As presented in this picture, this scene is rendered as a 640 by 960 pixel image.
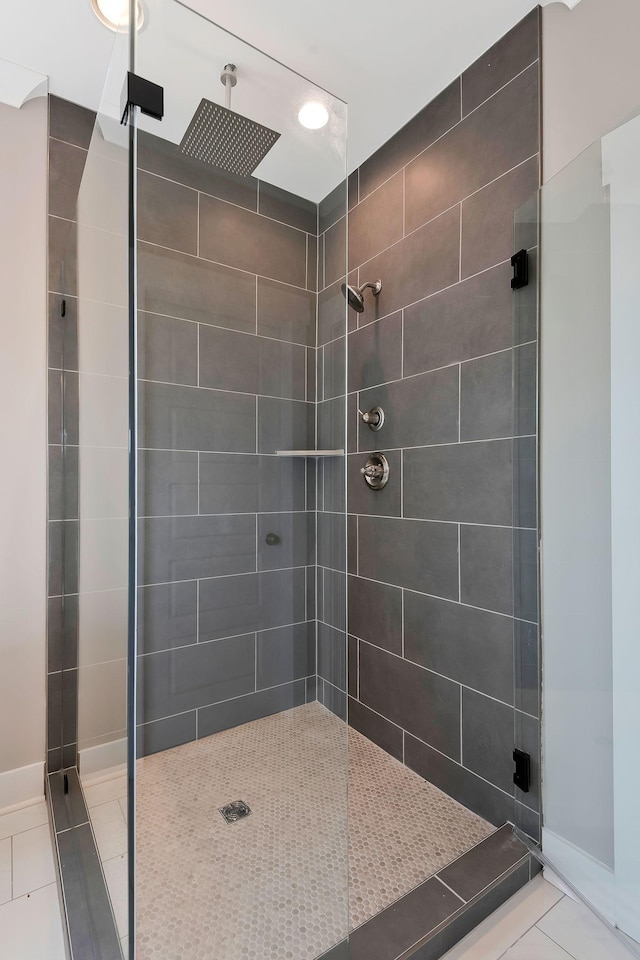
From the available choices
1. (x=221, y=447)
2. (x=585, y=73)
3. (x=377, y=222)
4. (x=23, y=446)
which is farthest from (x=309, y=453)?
(x=377, y=222)

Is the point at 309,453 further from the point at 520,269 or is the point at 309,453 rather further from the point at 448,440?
the point at 520,269

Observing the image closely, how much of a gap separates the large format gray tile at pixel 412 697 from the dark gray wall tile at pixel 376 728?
33 millimetres

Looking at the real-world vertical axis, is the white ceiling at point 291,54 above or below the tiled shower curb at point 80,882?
above

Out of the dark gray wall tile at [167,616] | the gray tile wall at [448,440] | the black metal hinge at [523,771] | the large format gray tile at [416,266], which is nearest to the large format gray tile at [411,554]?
the gray tile wall at [448,440]

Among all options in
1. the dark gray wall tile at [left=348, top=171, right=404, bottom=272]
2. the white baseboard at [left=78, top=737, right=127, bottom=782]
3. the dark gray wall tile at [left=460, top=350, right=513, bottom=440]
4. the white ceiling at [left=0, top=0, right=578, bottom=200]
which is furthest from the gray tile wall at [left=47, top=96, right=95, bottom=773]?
the dark gray wall tile at [left=460, top=350, right=513, bottom=440]

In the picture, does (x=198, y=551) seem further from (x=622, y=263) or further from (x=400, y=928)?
(x=622, y=263)

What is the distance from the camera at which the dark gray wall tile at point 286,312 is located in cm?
102

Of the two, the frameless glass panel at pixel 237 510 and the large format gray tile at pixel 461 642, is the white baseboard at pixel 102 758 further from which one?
the large format gray tile at pixel 461 642

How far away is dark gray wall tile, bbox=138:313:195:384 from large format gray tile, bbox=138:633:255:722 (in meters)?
0.53

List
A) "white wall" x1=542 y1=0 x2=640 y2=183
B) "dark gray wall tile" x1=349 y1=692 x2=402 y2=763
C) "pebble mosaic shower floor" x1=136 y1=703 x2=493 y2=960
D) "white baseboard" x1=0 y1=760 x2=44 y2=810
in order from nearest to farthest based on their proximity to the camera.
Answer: "pebble mosaic shower floor" x1=136 y1=703 x2=493 y2=960, "white wall" x1=542 y1=0 x2=640 y2=183, "white baseboard" x1=0 y1=760 x2=44 y2=810, "dark gray wall tile" x1=349 y1=692 x2=402 y2=763

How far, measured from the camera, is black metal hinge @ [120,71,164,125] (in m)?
0.85

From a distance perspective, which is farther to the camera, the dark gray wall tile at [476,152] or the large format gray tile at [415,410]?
the large format gray tile at [415,410]

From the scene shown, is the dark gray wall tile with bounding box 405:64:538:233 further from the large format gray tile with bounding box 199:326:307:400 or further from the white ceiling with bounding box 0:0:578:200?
the large format gray tile with bounding box 199:326:307:400

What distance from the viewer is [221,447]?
98 cm
